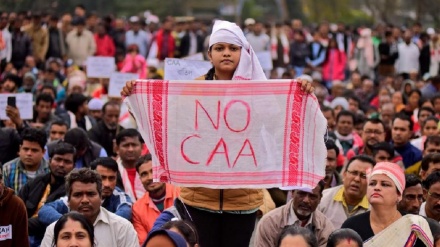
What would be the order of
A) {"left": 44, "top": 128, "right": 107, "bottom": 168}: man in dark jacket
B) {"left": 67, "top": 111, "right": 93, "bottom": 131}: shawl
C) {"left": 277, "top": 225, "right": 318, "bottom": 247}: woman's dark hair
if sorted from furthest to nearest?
{"left": 67, "top": 111, "right": 93, "bottom": 131}: shawl, {"left": 44, "top": 128, "right": 107, "bottom": 168}: man in dark jacket, {"left": 277, "top": 225, "right": 318, "bottom": 247}: woman's dark hair

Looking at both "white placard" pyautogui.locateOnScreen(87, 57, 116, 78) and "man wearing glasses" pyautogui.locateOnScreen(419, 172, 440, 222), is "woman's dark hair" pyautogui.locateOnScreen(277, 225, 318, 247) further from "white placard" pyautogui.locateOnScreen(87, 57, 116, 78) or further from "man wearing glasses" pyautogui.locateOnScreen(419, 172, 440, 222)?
"white placard" pyautogui.locateOnScreen(87, 57, 116, 78)

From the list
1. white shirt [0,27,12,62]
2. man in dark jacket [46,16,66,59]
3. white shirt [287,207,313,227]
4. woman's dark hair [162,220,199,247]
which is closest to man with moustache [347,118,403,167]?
white shirt [287,207,313,227]

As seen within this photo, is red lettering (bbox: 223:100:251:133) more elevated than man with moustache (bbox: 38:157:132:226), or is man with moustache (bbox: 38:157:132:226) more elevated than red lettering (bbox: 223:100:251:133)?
red lettering (bbox: 223:100:251:133)

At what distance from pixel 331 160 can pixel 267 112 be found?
4.79 metres

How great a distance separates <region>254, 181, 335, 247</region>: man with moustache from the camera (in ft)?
34.4

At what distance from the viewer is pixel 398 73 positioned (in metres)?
31.3

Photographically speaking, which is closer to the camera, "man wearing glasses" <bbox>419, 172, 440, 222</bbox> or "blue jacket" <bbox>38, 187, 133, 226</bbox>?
"blue jacket" <bbox>38, 187, 133, 226</bbox>

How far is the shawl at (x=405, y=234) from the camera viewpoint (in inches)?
363

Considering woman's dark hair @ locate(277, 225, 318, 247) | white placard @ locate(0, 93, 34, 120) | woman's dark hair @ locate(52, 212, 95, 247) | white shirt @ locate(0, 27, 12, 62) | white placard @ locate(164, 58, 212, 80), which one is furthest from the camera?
white shirt @ locate(0, 27, 12, 62)

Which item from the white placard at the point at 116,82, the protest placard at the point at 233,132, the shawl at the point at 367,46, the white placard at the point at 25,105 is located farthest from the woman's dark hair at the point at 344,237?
the shawl at the point at 367,46

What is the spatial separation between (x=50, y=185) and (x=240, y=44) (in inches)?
165

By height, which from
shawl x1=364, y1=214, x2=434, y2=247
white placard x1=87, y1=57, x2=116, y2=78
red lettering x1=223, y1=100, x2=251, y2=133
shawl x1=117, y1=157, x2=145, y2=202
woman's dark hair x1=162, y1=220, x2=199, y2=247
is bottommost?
shawl x1=117, y1=157, x2=145, y2=202

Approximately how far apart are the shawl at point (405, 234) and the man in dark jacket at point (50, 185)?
323cm

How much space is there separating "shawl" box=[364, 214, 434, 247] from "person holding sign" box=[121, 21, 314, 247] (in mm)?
1380
